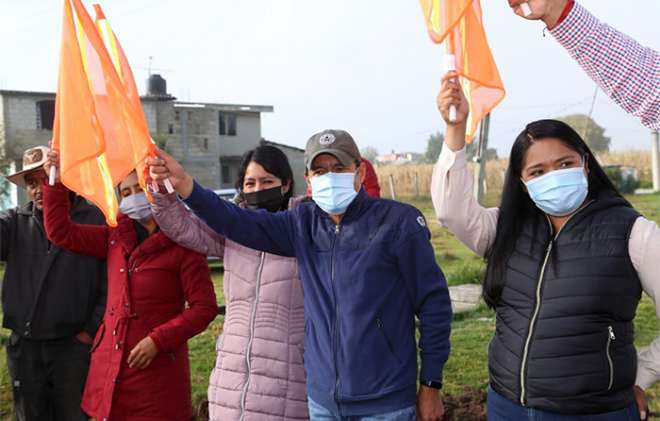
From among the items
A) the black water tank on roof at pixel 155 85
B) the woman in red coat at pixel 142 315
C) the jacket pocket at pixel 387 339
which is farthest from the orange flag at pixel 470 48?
the black water tank on roof at pixel 155 85

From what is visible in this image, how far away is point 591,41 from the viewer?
1.90 m

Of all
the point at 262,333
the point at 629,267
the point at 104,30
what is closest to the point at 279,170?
the point at 262,333

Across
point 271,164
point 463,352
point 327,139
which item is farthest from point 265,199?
point 463,352

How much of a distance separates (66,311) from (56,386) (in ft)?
1.36

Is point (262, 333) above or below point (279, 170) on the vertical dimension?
below

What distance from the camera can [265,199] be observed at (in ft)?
10.5

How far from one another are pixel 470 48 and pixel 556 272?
895 millimetres

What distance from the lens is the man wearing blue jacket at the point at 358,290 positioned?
8.39 ft

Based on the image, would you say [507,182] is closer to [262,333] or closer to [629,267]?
[629,267]

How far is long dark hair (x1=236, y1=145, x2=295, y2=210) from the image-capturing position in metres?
3.24

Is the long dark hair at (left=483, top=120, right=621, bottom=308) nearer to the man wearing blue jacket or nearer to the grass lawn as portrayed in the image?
the man wearing blue jacket

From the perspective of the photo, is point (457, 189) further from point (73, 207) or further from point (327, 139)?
point (73, 207)

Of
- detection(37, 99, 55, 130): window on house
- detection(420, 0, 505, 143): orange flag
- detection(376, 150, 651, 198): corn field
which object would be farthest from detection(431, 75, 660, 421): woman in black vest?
detection(37, 99, 55, 130): window on house

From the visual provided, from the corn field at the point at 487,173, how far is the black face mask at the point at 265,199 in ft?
70.6
